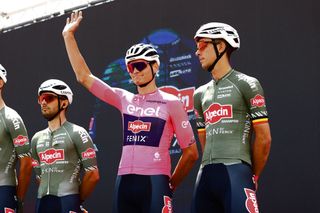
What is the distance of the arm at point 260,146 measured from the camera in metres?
3.74

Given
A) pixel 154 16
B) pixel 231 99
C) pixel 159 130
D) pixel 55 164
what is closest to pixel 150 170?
pixel 159 130

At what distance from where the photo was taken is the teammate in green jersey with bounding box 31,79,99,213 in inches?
186

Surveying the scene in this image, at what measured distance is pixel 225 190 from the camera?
3658mm

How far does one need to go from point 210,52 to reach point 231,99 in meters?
0.36

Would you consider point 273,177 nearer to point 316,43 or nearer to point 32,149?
point 316,43

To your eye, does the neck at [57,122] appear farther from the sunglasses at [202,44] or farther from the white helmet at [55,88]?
the sunglasses at [202,44]

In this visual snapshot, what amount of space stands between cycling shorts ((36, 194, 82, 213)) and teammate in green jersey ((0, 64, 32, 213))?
36 centimetres

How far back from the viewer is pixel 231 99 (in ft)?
12.5

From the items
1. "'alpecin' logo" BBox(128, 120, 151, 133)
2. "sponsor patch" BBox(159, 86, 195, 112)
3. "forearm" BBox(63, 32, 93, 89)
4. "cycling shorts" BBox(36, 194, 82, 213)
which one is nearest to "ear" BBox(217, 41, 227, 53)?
"'alpecin' logo" BBox(128, 120, 151, 133)

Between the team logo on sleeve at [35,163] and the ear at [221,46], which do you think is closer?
the ear at [221,46]

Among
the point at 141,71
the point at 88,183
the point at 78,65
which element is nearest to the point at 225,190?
the point at 141,71

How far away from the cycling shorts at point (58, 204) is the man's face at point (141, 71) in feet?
3.60

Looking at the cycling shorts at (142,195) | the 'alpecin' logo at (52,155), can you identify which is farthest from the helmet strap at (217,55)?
the 'alpecin' logo at (52,155)

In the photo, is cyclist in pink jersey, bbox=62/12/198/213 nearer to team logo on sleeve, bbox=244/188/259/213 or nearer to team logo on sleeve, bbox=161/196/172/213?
team logo on sleeve, bbox=161/196/172/213
